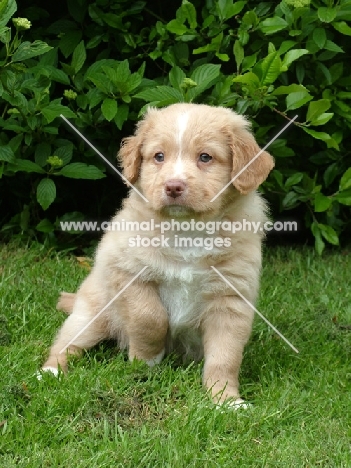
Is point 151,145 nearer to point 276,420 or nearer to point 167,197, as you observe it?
point 167,197

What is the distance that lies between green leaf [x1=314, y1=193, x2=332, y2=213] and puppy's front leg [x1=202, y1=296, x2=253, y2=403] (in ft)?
7.22

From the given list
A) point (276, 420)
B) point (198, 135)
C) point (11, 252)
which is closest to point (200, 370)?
point (276, 420)

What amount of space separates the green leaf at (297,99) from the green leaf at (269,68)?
19cm

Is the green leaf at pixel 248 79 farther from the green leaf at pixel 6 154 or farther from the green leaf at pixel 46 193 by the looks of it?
the green leaf at pixel 6 154

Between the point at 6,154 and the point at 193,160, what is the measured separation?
2.08m

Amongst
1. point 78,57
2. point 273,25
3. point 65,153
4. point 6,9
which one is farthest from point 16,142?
point 273,25

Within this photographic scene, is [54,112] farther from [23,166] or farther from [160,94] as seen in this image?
[160,94]

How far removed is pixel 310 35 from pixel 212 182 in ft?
7.19

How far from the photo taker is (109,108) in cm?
532

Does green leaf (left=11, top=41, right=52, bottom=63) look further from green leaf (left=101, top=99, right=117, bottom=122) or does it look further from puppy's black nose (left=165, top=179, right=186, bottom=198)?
puppy's black nose (left=165, top=179, right=186, bottom=198)

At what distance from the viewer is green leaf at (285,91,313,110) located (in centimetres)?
518

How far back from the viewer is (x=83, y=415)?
11.0 feet

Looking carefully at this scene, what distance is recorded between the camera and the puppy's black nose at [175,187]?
359 cm

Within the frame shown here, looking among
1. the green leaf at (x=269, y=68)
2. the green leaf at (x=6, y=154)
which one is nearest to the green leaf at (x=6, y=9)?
the green leaf at (x=6, y=154)
